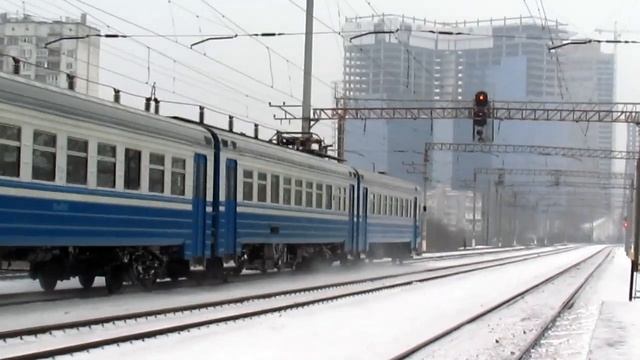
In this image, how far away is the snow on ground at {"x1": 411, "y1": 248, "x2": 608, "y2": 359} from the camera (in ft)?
36.9

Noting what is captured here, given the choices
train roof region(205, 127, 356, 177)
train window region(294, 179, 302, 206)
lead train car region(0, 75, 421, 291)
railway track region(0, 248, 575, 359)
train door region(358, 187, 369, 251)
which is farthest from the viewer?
train door region(358, 187, 369, 251)

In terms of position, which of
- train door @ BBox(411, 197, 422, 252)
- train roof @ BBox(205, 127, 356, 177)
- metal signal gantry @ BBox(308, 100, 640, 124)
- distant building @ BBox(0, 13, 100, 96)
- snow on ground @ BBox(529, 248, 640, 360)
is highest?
distant building @ BBox(0, 13, 100, 96)

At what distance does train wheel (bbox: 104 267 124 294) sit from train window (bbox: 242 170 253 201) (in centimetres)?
419

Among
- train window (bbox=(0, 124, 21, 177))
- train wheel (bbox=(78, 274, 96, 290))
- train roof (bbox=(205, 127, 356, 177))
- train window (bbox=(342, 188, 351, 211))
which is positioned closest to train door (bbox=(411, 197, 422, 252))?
train window (bbox=(342, 188, 351, 211))

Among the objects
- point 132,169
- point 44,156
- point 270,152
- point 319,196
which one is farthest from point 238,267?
point 44,156

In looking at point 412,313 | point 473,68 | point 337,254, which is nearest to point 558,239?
point 473,68

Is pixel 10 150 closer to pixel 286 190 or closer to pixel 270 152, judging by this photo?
pixel 270 152

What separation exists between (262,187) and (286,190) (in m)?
1.54

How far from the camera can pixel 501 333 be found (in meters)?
13.6

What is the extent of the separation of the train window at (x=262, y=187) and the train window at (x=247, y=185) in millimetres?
465

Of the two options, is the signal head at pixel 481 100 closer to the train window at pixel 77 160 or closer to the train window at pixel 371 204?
the train window at pixel 371 204

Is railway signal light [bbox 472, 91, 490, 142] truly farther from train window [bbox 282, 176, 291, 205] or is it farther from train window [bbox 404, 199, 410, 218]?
train window [bbox 404, 199, 410, 218]

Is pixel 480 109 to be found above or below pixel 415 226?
above

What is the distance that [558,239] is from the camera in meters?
146
